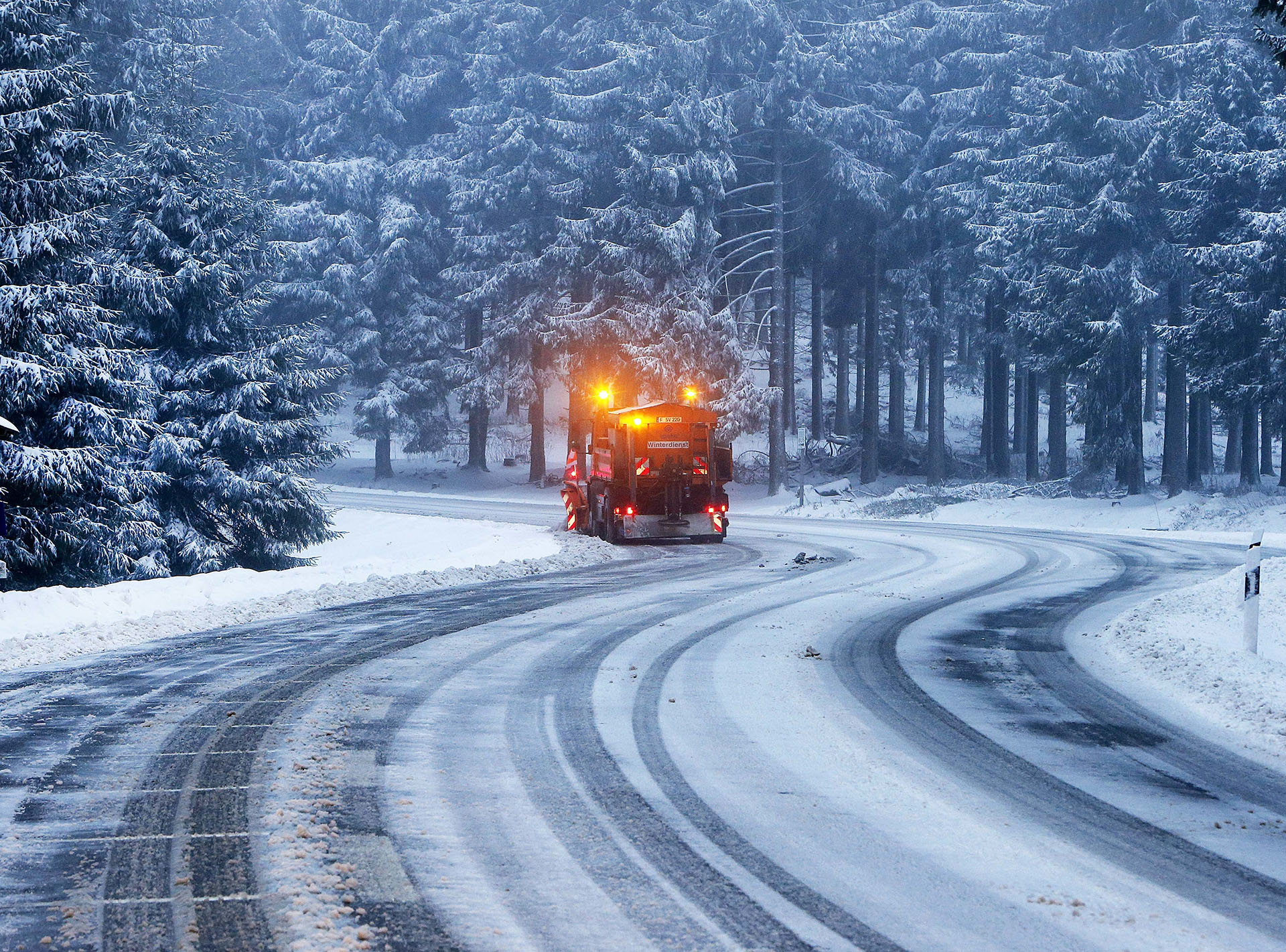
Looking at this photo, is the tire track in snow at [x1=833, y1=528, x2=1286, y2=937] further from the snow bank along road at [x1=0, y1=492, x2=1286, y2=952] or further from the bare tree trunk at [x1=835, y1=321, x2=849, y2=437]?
the bare tree trunk at [x1=835, y1=321, x2=849, y2=437]

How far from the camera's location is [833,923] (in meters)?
4.07

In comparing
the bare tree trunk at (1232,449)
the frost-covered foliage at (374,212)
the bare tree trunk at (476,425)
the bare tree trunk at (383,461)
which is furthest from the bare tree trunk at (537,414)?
the bare tree trunk at (1232,449)

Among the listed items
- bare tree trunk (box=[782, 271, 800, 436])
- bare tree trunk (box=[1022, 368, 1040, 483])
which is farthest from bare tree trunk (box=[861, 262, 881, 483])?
bare tree trunk (box=[1022, 368, 1040, 483])

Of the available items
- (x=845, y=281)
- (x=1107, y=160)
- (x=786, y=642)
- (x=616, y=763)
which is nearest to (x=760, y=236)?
(x=845, y=281)

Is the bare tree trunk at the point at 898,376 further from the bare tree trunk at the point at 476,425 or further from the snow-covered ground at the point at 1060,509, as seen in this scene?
the bare tree trunk at the point at 476,425

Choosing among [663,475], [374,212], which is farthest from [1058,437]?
[374,212]

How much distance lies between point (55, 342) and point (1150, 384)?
61.8 metres

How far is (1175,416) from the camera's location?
3544 centimetres

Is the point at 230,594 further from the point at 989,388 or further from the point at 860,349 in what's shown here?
the point at 860,349

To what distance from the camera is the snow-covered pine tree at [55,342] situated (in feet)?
50.8

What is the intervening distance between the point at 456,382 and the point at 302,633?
3626 centimetres

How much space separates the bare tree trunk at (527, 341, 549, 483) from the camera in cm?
4509

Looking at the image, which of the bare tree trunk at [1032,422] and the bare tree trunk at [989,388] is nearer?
the bare tree trunk at [989,388]

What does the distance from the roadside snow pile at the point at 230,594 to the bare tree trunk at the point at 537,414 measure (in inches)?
822
